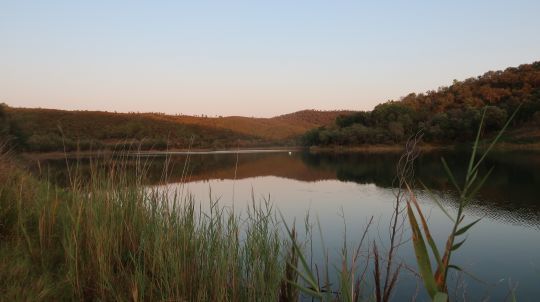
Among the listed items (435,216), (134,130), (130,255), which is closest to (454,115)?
(435,216)

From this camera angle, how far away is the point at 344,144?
7894 cm

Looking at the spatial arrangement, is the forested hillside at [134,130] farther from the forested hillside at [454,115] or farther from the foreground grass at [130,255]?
the foreground grass at [130,255]

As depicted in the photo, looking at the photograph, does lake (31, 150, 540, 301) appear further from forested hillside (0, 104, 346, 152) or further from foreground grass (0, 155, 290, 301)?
forested hillside (0, 104, 346, 152)

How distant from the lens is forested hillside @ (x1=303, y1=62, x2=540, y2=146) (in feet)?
207

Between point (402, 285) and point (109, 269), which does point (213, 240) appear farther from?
point (402, 285)

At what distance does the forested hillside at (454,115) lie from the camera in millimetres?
63125

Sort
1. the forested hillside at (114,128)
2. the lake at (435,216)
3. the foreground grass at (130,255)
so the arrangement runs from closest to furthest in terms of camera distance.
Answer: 1. the foreground grass at (130,255)
2. the lake at (435,216)
3. the forested hillside at (114,128)

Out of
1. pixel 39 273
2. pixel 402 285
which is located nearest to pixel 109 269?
pixel 39 273

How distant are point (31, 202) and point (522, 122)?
73.8m

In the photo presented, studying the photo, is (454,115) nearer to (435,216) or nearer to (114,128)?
(435,216)

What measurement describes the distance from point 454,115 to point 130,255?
70.8m

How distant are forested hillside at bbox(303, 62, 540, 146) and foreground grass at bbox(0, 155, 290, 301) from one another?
5933 centimetres

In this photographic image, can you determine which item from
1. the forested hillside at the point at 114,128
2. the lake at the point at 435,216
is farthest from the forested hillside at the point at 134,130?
the lake at the point at 435,216

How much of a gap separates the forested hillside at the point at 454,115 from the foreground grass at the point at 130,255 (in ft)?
195
